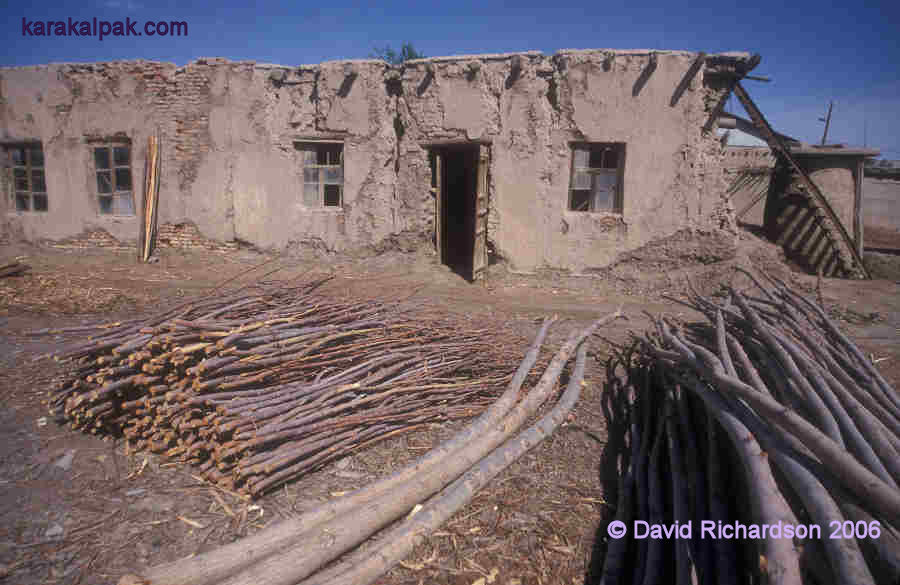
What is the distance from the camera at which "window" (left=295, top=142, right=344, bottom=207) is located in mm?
8414

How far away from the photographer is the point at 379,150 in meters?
8.06

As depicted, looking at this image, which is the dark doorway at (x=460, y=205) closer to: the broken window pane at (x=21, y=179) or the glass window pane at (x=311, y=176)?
the glass window pane at (x=311, y=176)

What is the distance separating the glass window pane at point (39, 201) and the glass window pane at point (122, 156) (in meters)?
1.88

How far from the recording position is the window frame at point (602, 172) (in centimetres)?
758

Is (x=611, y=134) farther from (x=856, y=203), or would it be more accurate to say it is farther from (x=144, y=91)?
(x=144, y=91)

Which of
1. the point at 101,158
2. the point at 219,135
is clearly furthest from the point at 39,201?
the point at 219,135

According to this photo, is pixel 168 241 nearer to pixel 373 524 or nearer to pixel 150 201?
pixel 150 201

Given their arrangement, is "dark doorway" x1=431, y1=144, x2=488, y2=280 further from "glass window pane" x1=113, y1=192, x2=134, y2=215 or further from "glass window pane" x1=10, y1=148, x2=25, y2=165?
"glass window pane" x1=10, y1=148, x2=25, y2=165

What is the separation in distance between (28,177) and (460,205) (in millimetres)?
8731

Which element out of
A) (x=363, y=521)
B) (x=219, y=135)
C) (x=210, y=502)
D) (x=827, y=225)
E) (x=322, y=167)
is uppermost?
(x=219, y=135)

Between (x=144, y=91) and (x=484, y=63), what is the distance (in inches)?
245

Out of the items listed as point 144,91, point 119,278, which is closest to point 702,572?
point 119,278

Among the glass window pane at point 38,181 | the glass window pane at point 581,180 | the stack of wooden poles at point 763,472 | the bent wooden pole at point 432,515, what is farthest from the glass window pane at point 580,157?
the glass window pane at point 38,181

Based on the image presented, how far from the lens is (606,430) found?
3.51m
